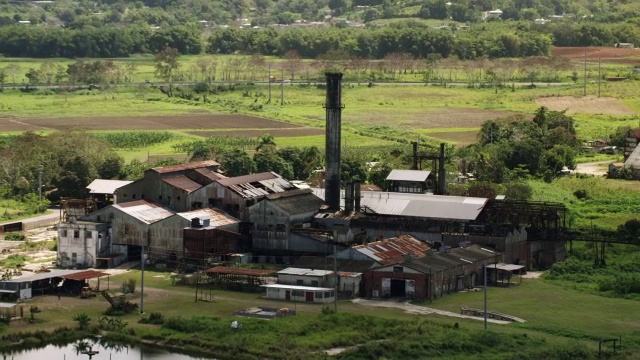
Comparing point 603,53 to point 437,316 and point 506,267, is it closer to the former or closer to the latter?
point 506,267

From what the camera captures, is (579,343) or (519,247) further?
(519,247)

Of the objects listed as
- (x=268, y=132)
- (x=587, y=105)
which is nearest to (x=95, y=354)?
(x=268, y=132)

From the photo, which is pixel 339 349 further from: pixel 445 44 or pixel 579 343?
pixel 445 44

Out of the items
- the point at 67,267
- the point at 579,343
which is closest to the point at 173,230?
the point at 67,267

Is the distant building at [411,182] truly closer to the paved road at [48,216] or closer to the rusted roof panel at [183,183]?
the rusted roof panel at [183,183]

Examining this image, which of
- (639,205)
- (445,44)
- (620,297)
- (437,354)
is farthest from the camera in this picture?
(445,44)

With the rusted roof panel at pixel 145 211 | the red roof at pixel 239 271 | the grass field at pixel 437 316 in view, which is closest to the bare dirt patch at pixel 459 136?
the rusted roof panel at pixel 145 211
